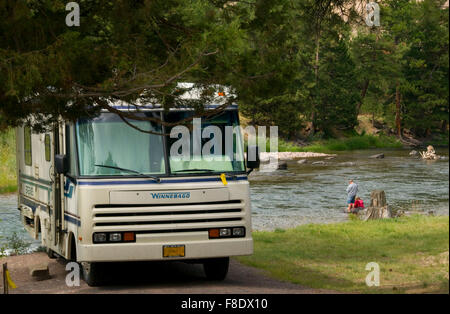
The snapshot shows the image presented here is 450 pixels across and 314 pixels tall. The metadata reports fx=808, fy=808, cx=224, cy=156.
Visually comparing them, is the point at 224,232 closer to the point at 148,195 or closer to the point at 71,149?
the point at 148,195

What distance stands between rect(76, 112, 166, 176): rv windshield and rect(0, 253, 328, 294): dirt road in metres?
1.62

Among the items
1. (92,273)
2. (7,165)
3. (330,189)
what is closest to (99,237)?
(92,273)

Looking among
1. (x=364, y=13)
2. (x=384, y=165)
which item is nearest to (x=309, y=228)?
(x=364, y=13)

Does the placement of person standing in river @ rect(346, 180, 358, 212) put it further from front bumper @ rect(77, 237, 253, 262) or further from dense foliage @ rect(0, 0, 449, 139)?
front bumper @ rect(77, 237, 253, 262)

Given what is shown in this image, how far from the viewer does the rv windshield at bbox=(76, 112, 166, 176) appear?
38.1ft

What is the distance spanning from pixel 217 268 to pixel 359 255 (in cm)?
439

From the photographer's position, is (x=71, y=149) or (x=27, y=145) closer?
(x=71, y=149)

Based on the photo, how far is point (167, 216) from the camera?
450 inches

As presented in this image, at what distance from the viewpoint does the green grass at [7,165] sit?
36.8 metres

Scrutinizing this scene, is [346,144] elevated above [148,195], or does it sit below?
below

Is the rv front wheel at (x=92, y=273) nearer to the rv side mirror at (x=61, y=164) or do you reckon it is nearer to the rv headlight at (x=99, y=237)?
the rv headlight at (x=99, y=237)

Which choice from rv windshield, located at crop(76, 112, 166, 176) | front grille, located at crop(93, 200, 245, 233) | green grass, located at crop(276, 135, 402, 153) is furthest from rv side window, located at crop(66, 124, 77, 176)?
green grass, located at crop(276, 135, 402, 153)

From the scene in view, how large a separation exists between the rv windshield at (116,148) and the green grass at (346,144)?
5086 centimetres
